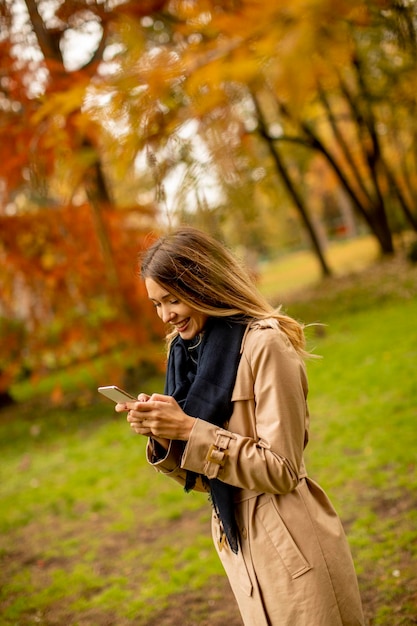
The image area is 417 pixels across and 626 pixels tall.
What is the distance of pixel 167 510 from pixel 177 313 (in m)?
→ 4.13

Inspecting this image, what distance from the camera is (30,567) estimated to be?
5262 millimetres

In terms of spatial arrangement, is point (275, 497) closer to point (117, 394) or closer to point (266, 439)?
point (266, 439)

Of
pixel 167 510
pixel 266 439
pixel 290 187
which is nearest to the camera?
pixel 266 439

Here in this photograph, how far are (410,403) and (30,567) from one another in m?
4.01

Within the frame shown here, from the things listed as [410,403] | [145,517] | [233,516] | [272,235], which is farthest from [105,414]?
[272,235]

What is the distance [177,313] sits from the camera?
2.07 m

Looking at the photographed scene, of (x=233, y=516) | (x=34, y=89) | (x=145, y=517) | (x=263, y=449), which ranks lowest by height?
(x=145, y=517)

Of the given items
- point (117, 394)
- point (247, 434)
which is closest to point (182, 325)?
point (117, 394)

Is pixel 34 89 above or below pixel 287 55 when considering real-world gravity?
above

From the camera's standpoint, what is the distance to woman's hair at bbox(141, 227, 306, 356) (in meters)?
2.02

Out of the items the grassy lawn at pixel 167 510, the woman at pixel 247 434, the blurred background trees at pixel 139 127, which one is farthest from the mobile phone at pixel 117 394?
the grassy lawn at pixel 167 510

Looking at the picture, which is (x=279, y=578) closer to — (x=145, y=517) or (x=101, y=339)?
(x=145, y=517)

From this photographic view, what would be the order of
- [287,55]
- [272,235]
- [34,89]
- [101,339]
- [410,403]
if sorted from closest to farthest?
[287,55] → [410,403] → [34,89] → [101,339] → [272,235]

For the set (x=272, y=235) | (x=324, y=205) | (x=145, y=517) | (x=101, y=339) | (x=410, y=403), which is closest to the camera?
(x=145, y=517)
